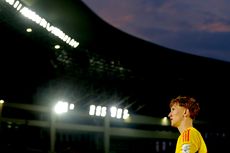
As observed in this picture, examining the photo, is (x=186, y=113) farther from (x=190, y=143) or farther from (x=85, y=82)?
(x=85, y=82)

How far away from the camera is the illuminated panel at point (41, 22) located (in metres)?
13.2

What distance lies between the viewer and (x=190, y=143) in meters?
3.28

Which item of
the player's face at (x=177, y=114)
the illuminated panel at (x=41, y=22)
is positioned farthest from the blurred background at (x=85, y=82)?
the player's face at (x=177, y=114)

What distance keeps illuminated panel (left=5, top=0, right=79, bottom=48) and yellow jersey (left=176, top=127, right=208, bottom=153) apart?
34.4 ft

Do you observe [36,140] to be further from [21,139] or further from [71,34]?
[71,34]

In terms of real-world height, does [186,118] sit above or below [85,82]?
below

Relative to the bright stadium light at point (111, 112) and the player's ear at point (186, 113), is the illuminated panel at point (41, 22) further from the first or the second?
the player's ear at point (186, 113)

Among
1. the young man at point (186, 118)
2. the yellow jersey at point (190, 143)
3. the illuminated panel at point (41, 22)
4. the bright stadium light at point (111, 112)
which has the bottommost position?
the yellow jersey at point (190, 143)

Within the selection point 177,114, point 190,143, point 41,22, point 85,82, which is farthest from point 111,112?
point 190,143

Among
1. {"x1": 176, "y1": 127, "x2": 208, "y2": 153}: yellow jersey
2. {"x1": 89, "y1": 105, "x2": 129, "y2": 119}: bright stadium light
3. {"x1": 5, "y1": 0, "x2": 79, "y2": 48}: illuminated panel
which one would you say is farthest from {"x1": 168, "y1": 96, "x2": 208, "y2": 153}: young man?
{"x1": 89, "y1": 105, "x2": 129, "y2": 119}: bright stadium light

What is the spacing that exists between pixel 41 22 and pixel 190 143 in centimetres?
1206

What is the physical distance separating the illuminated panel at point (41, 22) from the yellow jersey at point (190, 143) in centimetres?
1048

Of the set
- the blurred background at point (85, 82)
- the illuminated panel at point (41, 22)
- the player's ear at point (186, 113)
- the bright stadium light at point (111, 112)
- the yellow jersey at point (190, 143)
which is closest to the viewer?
the yellow jersey at point (190, 143)

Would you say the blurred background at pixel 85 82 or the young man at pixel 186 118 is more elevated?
the blurred background at pixel 85 82
